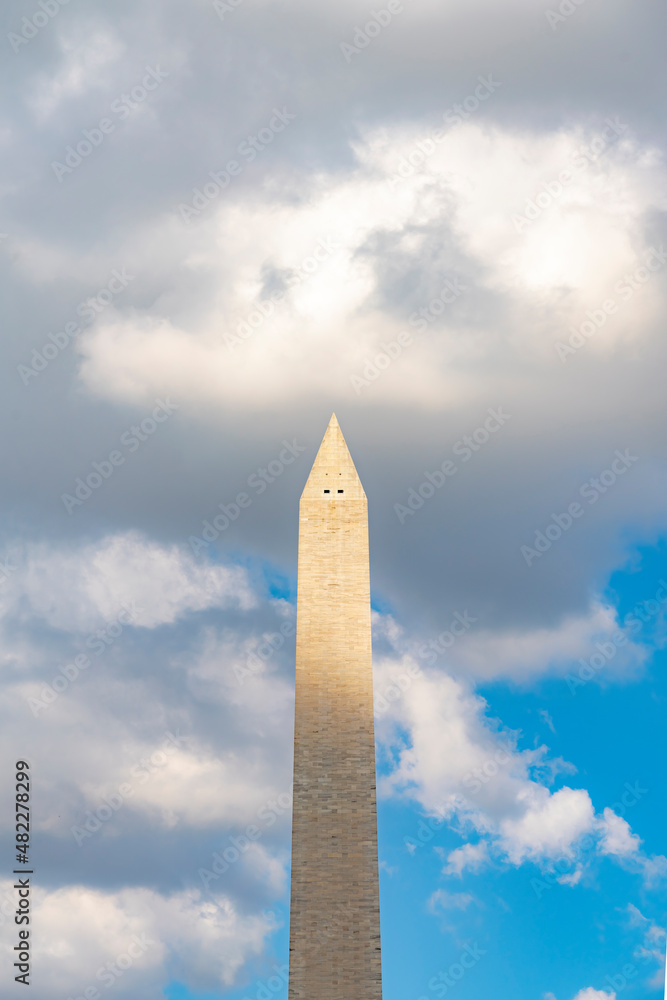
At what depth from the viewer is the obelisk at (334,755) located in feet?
122

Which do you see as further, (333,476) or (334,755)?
(333,476)

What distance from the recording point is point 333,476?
141 feet

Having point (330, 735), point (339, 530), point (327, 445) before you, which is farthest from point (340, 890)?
point (327, 445)

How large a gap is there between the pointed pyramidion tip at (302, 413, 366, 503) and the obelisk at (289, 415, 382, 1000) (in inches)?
1.4

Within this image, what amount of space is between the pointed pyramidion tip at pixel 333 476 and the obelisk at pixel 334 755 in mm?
36

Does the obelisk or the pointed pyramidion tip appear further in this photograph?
the pointed pyramidion tip

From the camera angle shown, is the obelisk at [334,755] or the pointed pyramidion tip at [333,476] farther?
the pointed pyramidion tip at [333,476]

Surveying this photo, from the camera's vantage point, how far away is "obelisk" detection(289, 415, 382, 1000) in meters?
37.1

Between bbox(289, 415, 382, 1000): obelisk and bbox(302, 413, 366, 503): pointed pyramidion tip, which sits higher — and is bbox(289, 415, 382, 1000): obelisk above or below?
below

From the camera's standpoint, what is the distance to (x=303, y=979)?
3691 centimetres

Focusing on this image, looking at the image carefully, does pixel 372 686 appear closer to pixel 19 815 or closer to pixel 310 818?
pixel 310 818

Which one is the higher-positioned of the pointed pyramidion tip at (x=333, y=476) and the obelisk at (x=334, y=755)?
the pointed pyramidion tip at (x=333, y=476)

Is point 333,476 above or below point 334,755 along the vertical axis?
above

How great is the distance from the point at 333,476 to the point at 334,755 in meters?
9.93
